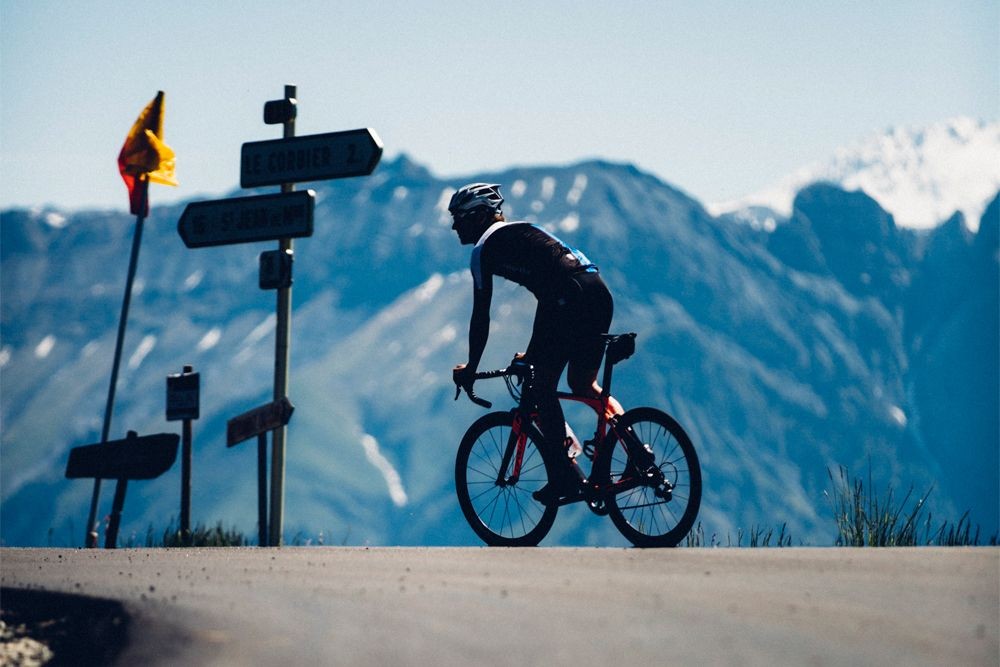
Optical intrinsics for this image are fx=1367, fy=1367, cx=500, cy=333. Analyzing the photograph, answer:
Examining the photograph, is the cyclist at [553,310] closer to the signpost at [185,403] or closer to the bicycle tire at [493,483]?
the bicycle tire at [493,483]

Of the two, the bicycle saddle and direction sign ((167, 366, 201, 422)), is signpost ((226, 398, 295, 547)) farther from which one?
the bicycle saddle

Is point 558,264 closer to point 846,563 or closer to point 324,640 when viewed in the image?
point 846,563

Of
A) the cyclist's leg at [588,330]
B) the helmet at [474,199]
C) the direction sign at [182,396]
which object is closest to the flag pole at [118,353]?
the direction sign at [182,396]

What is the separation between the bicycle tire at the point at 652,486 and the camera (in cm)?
821

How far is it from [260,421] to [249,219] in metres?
1.96

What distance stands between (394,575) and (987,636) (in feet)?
10.0

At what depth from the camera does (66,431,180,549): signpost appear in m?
13.3

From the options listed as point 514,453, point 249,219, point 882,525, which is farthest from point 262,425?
point 882,525

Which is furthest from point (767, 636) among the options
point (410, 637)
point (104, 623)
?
point (104, 623)

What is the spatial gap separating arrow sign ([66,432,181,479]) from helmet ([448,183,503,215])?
5.53 metres

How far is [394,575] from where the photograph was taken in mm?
6984

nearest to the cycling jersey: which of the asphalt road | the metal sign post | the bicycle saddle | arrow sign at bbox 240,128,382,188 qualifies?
the bicycle saddle

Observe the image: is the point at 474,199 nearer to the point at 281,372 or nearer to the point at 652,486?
the point at 652,486

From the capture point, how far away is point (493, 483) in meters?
9.30
